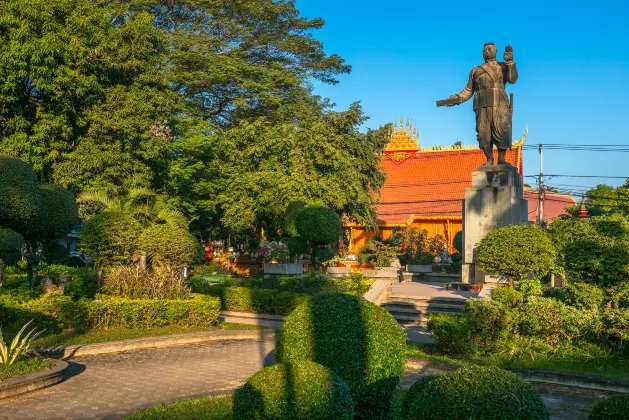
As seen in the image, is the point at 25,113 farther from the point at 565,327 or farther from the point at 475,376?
the point at 475,376

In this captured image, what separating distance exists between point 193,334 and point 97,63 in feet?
46.2

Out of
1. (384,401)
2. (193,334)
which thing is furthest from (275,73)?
(384,401)

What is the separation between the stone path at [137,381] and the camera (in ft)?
25.9

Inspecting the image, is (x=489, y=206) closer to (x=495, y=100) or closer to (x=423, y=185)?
(x=495, y=100)

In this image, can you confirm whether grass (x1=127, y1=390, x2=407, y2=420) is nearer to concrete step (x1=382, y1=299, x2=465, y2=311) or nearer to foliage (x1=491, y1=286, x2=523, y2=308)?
foliage (x1=491, y1=286, x2=523, y2=308)

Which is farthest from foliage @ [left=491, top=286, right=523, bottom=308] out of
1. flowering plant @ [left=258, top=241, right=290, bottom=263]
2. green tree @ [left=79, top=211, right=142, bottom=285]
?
flowering plant @ [left=258, top=241, right=290, bottom=263]

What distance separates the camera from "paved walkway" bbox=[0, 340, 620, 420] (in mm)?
7867

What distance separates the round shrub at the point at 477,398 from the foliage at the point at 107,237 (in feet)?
41.6

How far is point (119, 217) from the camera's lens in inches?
642

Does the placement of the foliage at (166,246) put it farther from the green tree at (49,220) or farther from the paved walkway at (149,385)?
the paved walkway at (149,385)

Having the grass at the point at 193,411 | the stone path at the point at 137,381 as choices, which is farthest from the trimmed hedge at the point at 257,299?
the grass at the point at 193,411

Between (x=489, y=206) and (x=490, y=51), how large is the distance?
418 cm

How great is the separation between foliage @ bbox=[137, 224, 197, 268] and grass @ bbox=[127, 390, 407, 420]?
832 centimetres

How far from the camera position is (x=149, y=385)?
9.34m
